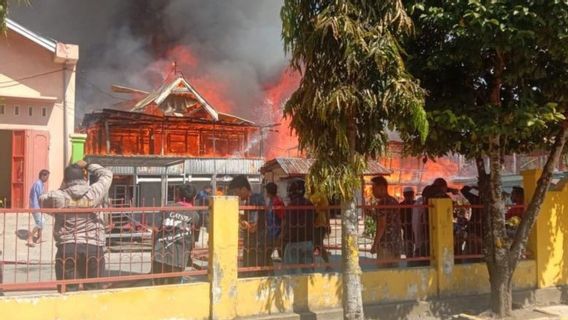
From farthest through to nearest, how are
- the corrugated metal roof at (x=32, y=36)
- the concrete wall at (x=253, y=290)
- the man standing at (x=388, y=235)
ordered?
the corrugated metal roof at (x=32, y=36), the man standing at (x=388, y=235), the concrete wall at (x=253, y=290)

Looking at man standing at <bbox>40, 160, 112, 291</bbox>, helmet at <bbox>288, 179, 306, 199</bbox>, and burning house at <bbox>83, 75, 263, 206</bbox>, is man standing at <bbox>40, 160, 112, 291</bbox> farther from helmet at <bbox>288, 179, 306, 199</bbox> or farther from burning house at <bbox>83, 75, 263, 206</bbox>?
burning house at <bbox>83, 75, 263, 206</bbox>

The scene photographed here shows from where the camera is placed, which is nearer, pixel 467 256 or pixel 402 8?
pixel 402 8

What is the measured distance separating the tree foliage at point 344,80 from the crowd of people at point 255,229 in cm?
59

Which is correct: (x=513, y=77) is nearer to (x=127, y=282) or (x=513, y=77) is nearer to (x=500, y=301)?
(x=500, y=301)

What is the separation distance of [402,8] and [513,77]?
165 centimetres

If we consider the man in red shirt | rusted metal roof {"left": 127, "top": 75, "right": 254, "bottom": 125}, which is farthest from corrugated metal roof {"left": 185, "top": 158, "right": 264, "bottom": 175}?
the man in red shirt

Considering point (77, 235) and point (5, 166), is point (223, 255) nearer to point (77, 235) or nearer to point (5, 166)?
point (77, 235)

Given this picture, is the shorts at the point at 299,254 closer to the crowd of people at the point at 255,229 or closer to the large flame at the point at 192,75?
the crowd of people at the point at 255,229

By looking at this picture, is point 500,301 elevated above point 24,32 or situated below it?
below

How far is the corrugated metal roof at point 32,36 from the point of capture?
48.6 ft

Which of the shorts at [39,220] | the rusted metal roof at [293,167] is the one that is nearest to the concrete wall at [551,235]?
the shorts at [39,220]

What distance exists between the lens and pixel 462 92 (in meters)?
6.92

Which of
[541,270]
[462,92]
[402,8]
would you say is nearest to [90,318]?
[402,8]

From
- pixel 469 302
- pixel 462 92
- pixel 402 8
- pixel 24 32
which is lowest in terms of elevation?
pixel 469 302
